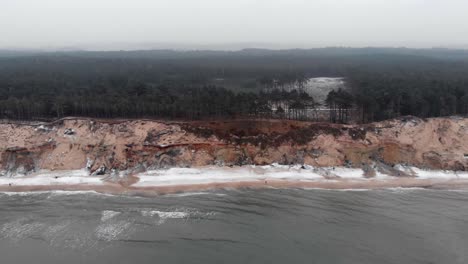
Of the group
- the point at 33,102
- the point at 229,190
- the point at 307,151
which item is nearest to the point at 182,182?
the point at 229,190

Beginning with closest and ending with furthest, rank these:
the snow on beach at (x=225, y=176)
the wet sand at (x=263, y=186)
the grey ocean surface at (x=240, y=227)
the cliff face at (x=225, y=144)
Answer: the grey ocean surface at (x=240, y=227) → the wet sand at (x=263, y=186) → the snow on beach at (x=225, y=176) → the cliff face at (x=225, y=144)

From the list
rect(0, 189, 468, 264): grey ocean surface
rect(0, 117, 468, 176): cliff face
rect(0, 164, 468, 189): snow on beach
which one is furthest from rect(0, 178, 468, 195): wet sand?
rect(0, 117, 468, 176): cliff face

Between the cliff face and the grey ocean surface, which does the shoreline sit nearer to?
the cliff face

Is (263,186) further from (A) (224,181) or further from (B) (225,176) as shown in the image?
(B) (225,176)

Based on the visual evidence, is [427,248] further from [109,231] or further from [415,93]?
[415,93]

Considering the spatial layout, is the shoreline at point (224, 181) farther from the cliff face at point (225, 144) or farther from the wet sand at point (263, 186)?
the cliff face at point (225, 144)

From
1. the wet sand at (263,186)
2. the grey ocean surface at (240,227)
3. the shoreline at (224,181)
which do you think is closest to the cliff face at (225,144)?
the shoreline at (224,181)

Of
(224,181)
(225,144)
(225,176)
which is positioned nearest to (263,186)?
(224,181)
